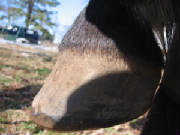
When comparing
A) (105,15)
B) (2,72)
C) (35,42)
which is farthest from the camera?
(35,42)

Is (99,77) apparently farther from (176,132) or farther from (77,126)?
(176,132)

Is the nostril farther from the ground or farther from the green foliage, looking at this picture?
the green foliage

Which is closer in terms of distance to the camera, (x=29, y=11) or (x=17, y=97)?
(x=17, y=97)

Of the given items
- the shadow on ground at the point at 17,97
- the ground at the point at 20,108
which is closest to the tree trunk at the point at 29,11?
the ground at the point at 20,108

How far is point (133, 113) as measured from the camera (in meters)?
0.59

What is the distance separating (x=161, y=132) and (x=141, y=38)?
27 cm

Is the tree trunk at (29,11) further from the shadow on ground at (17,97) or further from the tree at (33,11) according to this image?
the shadow on ground at (17,97)

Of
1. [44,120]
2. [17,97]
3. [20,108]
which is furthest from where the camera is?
[17,97]

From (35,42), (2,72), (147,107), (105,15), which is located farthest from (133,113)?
(35,42)

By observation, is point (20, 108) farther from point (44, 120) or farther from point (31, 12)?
point (31, 12)

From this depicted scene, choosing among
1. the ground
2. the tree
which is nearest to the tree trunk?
the tree

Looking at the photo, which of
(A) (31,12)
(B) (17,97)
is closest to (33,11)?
(A) (31,12)

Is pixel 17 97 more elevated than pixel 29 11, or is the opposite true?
pixel 17 97

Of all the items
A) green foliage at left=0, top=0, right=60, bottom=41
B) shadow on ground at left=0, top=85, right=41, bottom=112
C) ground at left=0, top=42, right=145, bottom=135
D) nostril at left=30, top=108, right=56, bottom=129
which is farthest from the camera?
green foliage at left=0, top=0, right=60, bottom=41
